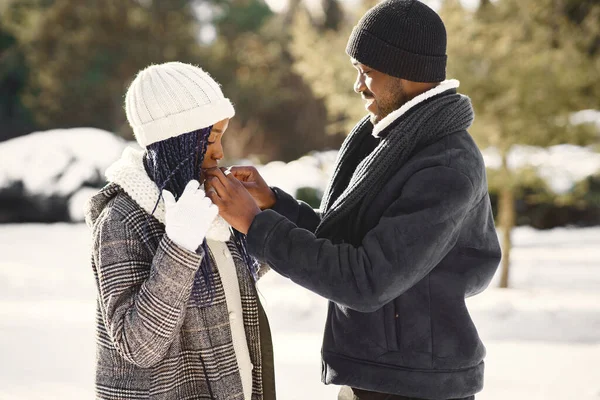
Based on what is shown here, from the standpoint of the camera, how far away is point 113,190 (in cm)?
198

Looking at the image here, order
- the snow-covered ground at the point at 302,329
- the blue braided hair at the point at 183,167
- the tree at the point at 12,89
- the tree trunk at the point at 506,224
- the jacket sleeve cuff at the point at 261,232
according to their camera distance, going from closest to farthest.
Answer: the jacket sleeve cuff at the point at 261,232 < the blue braided hair at the point at 183,167 < the snow-covered ground at the point at 302,329 < the tree trunk at the point at 506,224 < the tree at the point at 12,89

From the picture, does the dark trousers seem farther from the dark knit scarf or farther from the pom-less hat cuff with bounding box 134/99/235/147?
the pom-less hat cuff with bounding box 134/99/235/147

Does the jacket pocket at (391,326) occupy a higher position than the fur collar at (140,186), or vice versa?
the fur collar at (140,186)

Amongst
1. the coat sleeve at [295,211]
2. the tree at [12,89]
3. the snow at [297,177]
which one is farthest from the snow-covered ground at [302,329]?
the tree at [12,89]

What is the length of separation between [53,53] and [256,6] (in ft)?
19.0

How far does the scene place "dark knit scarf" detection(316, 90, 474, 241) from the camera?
190 centimetres

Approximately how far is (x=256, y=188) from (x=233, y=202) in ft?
1.31

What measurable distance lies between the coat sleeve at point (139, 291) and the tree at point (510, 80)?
247 inches

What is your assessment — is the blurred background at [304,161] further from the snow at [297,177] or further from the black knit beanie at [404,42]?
the black knit beanie at [404,42]

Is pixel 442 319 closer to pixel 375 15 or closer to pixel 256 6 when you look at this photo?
pixel 375 15

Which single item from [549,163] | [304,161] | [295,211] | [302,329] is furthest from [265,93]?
[295,211]

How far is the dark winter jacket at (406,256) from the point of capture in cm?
176

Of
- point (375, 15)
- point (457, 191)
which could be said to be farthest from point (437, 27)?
point (457, 191)

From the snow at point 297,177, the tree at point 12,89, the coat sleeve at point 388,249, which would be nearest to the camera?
the coat sleeve at point 388,249
